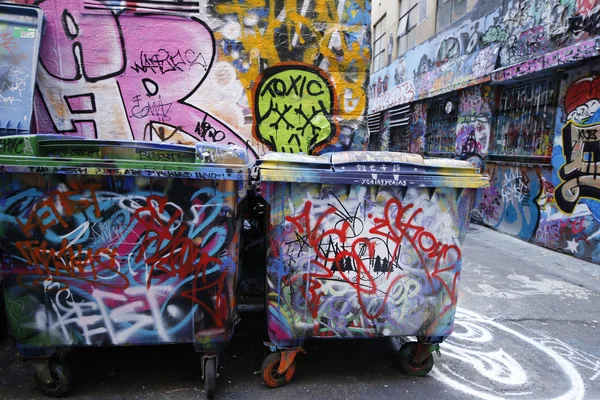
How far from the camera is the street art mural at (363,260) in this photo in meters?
2.70

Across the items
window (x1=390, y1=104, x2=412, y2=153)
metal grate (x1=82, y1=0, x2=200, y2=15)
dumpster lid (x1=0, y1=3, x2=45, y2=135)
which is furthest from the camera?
window (x1=390, y1=104, x2=412, y2=153)

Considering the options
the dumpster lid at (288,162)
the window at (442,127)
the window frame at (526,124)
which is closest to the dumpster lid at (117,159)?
the dumpster lid at (288,162)

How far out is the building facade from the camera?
242 inches

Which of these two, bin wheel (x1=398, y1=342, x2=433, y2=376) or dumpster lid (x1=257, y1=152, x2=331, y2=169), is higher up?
dumpster lid (x1=257, y1=152, x2=331, y2=169)

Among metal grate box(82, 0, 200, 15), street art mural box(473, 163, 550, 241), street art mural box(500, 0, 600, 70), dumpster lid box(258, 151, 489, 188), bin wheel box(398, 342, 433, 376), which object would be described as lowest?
bin wheel box(398, 342, 433, 376)

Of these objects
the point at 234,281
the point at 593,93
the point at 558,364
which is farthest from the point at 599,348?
the point at 593,93

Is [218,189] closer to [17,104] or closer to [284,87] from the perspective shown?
[284,87]

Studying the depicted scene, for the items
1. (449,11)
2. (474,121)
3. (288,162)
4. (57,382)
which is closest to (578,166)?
(474,121)

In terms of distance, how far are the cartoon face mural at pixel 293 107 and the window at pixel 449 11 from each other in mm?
6652

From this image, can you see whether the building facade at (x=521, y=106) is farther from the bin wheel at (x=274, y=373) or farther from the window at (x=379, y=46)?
the bin wheel at (x=274, y=373)

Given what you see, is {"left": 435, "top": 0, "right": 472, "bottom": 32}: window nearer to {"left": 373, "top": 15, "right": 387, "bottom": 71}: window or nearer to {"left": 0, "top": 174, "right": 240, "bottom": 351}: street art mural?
{"left": 373, "top": 15, "right": 387, "bottom": 71}: window

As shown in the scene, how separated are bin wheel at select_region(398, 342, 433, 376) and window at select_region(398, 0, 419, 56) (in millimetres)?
12178

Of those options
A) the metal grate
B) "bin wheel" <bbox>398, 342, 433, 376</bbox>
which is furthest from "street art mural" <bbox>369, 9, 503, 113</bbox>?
"bin wheel" <bbox>398, 342, 433, 376</bbox>

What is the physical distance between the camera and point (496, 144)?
28.6ft
